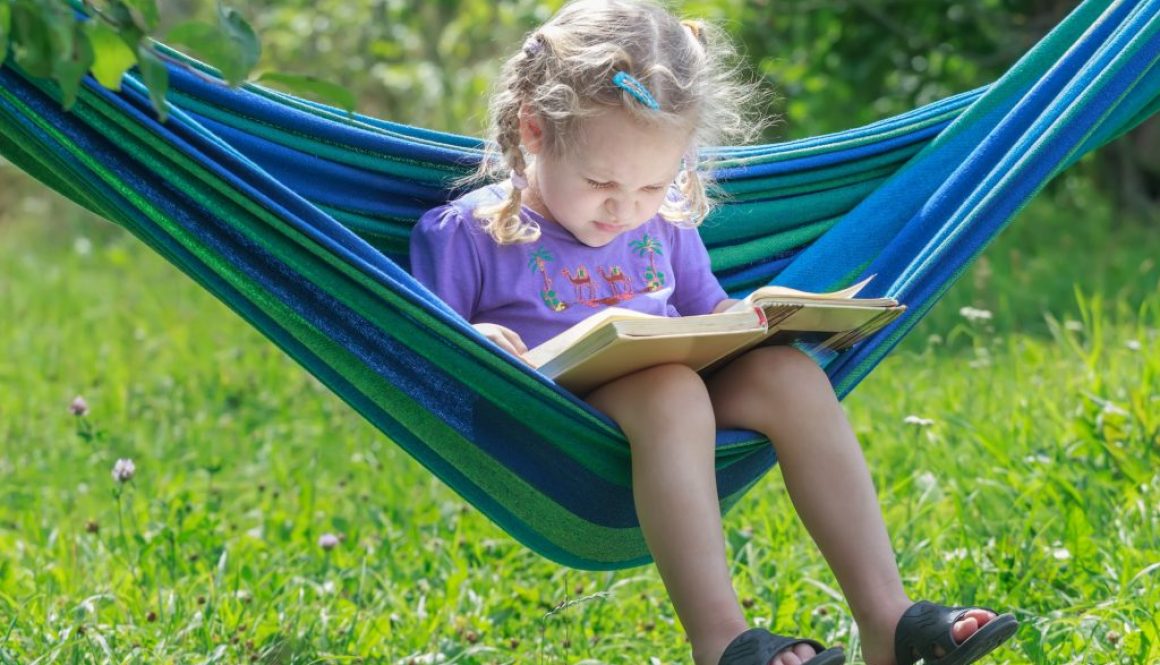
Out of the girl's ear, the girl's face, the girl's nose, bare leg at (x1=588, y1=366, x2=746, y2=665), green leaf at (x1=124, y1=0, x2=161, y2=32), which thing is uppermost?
the girl's ear

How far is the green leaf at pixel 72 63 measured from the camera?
1249mm

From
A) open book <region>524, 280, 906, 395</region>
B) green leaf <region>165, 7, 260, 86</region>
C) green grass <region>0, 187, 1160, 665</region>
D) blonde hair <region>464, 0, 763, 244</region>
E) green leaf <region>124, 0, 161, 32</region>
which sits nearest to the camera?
green leaf <region>165, 7, 260, 86</region>

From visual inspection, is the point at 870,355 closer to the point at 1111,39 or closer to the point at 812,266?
the point at 812,266

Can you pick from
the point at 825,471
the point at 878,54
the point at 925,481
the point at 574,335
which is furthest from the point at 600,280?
the point at 878,54

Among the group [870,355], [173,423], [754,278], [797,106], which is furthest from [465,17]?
[870,355]

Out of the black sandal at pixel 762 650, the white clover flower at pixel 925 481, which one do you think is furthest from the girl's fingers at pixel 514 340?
the white clover flower at pixel 925 481

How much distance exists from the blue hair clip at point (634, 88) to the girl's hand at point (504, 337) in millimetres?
333

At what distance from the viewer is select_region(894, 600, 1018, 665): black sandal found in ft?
5.68

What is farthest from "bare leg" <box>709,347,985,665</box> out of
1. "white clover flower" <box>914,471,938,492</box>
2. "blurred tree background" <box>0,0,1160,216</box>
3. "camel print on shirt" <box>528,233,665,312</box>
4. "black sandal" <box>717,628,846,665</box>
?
"blurred tree background" <box>0,0,1160,216</box>

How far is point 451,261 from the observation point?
6.86 ft

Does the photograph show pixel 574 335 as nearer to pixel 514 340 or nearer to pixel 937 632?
pixel 514 340

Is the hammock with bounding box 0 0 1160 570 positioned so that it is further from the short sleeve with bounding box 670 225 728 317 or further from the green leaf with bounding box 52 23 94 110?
the green leaf with bounding box 52 23 94 110

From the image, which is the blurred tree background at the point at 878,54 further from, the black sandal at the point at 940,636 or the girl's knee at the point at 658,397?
the black sandal at the point at 940,636

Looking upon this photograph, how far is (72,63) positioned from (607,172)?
86 centimetres
